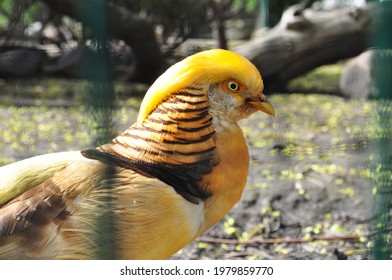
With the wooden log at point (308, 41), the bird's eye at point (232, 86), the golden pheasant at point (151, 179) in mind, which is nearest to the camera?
the golden pheasant at point (151, 179)

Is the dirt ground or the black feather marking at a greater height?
the black feather marking

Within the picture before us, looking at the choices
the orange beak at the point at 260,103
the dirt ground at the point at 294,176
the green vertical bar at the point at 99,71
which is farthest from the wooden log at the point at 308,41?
the green vertical bar at the point at 99,71

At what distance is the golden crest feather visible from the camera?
1.26 m

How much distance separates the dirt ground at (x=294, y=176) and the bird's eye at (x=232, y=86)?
293mm

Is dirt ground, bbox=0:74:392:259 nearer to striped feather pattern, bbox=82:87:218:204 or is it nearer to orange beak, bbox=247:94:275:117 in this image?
striped feather pattern, bbox=82:87:218:204

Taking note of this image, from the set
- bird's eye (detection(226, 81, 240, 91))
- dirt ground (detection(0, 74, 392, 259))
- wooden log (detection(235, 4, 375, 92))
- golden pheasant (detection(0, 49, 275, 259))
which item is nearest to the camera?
golden pheasant (detection(0, 49, 275, 259))

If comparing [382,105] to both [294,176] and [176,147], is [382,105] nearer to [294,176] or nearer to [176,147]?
[176,147]

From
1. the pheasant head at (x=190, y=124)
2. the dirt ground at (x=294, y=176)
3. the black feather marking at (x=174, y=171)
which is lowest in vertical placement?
the dirt ground at (x=294, y=176)

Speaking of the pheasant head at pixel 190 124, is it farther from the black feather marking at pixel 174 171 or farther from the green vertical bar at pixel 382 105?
the green vertical bar at pixel 382 105

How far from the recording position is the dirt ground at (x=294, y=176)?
5.82ft

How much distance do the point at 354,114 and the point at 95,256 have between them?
2.15 meters

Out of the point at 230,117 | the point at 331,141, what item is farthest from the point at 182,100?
the point at 331,141

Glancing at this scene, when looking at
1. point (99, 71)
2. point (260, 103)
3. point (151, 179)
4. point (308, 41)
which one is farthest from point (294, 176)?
point (308, 41)

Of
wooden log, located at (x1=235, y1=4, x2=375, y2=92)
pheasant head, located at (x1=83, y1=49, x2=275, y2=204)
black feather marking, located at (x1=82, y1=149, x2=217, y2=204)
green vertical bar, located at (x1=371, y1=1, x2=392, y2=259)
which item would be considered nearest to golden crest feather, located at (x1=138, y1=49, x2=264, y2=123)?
pheasant head, located at (x1=83, y1=49, x2=275, y2=204)
